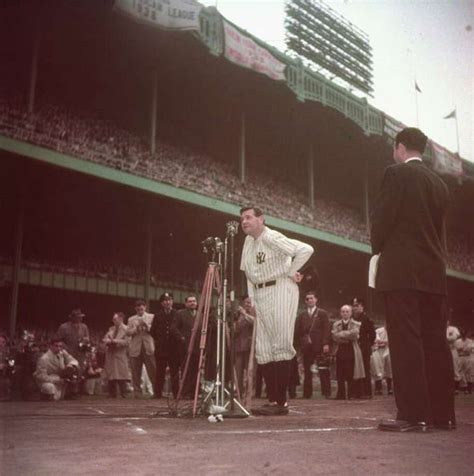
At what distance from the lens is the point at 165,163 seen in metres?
15.9

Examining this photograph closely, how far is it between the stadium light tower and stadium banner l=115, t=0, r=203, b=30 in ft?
35.2

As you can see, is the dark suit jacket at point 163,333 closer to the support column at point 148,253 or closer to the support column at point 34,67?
the support column at point 148,253

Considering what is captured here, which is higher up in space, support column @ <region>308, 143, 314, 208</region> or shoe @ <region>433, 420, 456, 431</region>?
support column @ <region>308, 143, 314, 208</region>

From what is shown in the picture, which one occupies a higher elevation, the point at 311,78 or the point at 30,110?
the point at 311,78

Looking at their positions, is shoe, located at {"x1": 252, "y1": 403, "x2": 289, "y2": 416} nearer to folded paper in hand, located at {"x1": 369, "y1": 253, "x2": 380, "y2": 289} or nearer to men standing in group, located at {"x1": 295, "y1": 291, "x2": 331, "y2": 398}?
folded paper in hand, located at {"x1": 369, "y1": 253, "x2": 380, "y2": 289}

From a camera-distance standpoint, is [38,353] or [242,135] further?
[242,135]

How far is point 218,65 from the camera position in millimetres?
16000

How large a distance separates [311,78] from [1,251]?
9620 mm

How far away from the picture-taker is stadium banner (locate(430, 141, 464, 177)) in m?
22.2

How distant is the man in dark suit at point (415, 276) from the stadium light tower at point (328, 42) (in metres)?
20.1

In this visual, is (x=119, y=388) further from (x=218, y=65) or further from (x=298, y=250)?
(x=218, y=65)

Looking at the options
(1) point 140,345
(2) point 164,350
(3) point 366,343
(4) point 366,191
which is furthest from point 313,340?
(4) point 366,191

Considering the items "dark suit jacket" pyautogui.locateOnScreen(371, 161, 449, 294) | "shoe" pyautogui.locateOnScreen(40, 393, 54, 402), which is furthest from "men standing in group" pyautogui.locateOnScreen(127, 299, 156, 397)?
"dark suit jacket" pyautogui.locateOnScreen(371, 161, 449, 294)

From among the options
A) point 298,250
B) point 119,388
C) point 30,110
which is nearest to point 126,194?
point 30,110
